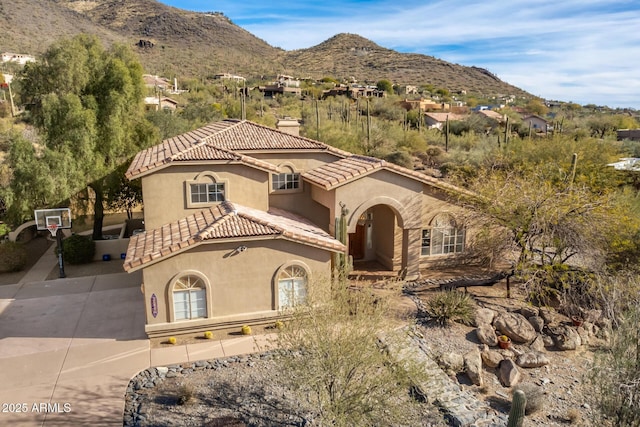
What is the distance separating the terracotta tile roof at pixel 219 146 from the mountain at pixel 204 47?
69.6m

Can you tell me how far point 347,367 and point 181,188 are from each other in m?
13.0

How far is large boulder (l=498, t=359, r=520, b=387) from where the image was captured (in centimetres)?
1538

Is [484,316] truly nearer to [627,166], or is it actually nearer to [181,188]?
[181,188]

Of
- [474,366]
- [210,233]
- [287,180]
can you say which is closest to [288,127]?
[287,180]

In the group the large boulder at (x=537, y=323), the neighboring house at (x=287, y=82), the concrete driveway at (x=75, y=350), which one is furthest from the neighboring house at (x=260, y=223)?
the neighboring house at (x=287, y=82)

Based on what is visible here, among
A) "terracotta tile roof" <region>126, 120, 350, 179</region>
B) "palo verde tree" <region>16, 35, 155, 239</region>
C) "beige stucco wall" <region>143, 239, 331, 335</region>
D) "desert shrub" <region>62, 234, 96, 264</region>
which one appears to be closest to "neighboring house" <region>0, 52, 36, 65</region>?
"palo verde tree" <region>16, 35, 155, 239</region>

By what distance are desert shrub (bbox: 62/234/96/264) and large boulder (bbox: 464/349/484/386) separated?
65.7ft

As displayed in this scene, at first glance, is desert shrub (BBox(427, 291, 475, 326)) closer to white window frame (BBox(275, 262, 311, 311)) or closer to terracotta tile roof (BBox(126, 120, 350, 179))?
white window frame (BBox(275, 262, 311, 311))

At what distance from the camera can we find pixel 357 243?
26.1 meters

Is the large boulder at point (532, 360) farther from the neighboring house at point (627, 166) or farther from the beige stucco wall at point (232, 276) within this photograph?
the neighboring house at point (627, 166)

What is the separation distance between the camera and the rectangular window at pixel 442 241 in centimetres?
2403

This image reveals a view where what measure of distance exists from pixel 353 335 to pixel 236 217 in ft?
29.6

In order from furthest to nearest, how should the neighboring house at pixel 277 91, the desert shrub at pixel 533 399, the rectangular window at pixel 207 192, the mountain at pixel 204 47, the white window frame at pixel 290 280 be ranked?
the mountain at pixel 204 47
the neighboring house at pixel 277 91
the rectangular window at pixel 207 192
the white window frame at pixel 290 280
the desert shrub at pixel 533 399

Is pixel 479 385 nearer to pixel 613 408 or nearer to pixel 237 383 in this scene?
pixel 613 408
